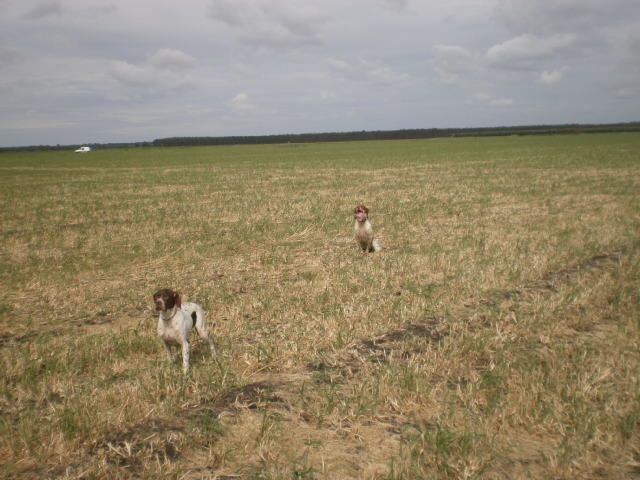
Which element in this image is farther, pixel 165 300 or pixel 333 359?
pixel 333 359

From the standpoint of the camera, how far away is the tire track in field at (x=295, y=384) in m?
3.38

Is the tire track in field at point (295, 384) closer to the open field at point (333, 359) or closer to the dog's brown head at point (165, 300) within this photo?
the open field at point (333, 359)

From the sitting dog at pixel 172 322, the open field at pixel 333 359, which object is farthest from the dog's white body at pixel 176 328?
the open field at pixel 333 359

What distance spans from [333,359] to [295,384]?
63 centimetres

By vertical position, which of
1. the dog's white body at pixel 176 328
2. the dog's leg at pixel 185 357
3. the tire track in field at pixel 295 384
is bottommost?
the tire track in field at pixel 295 384

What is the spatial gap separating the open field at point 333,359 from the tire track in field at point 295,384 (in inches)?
0.8

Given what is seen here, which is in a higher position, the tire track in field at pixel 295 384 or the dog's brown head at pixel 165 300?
the dog's brown head at pixel 165 300

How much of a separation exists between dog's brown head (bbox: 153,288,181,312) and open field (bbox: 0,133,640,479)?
2.17ft

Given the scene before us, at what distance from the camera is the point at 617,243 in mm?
Result: 9719

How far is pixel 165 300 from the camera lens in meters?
Result: 4.70

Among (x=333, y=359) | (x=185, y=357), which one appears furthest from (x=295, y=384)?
(x=185, y=357)

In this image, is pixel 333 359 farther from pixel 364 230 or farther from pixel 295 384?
pixel 364 230

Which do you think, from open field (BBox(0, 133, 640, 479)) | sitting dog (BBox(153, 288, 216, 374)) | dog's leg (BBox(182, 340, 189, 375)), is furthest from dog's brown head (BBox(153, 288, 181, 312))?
open field (BBox(0, 133, 640, 479))

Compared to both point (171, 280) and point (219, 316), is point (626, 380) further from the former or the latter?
point (171, 280)
